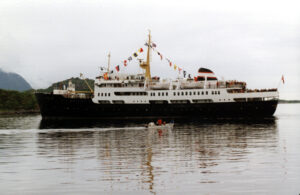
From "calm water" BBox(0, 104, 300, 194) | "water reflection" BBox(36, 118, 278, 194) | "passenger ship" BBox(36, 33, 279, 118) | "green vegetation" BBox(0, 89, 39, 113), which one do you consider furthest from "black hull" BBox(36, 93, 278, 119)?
"green vegetation" BBox(0, 89, 39, 113)

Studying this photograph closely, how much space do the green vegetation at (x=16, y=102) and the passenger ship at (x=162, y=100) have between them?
63.4 metres

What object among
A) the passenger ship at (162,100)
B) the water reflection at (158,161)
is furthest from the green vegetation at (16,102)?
the water reflection at (158,161)

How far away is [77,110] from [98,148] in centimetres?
4189

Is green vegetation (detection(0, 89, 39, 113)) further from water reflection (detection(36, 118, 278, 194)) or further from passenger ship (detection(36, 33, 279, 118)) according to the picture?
water reflection (detection(36, 118, 278, 194))

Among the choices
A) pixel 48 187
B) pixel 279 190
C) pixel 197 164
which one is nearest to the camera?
pixel 279 190

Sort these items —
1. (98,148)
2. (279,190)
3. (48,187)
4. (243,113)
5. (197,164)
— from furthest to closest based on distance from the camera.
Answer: (243,113)
(98,148)
(197,164)
(48,187)
(279,190)

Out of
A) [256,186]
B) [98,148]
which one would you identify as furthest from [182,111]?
[256,186]

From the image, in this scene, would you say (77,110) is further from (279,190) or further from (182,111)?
(279,190)

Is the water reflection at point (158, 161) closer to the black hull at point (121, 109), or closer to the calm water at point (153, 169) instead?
the calm water at point (153, 169)

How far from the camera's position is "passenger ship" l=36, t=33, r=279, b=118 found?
210 ft

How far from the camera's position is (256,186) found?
1285cm

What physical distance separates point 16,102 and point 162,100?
8149 centimetres

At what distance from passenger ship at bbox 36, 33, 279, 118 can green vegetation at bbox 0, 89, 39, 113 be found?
208ft

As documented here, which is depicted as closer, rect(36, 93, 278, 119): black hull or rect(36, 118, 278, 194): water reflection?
rect(36, 118, 278, 194): water reflection
